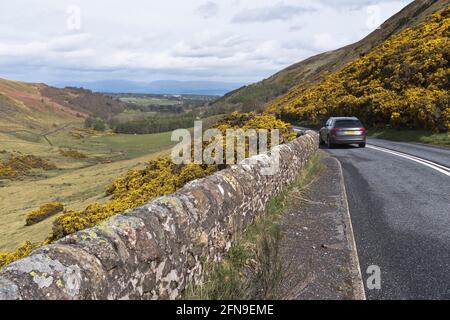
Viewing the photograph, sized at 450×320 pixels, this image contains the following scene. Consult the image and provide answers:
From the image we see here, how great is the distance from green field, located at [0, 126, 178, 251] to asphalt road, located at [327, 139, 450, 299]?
17653 millimetres

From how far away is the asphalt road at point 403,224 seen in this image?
5.13 metres

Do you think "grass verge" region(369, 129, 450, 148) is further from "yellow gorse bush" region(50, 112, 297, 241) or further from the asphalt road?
"yellow gorse bush" region(50, 112, 297, 241)

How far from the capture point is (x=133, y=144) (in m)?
121

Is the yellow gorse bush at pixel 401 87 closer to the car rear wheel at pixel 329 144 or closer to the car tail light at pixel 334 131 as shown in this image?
the car rear wheel at pixel 329 144

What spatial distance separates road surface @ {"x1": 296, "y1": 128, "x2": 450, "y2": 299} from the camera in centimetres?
514

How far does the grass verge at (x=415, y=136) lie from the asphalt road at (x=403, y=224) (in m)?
7.60

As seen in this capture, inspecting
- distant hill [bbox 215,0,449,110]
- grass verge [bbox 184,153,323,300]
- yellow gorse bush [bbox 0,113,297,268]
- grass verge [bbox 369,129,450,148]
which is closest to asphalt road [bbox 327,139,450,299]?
grass verge [bbox 184,153,323,300]

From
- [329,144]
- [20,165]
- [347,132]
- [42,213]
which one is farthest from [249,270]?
[20,165]

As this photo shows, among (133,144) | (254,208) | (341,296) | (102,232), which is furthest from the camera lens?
(133,144)

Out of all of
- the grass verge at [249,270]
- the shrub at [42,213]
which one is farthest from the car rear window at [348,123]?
the shrub at [42,213]
